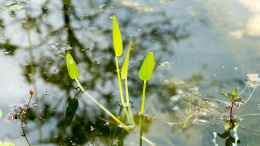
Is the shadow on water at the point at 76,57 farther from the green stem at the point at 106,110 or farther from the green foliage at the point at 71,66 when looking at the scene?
the green foliage at the point at 71,66

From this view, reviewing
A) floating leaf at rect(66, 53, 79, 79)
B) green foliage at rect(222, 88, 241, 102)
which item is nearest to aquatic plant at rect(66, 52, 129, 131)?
floating leaf at rect(66, 53, 79, 79)

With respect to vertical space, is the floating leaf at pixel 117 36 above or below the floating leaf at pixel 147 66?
above

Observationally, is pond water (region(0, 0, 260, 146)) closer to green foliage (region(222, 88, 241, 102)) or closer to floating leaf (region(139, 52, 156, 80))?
green foliage (region(222, 88, 241, 102))

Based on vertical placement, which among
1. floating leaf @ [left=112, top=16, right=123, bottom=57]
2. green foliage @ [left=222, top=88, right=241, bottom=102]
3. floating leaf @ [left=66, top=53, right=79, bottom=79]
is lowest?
green foliage @ [left=222, top=88, right=241, bottom=102]

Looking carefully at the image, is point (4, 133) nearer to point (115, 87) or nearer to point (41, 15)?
point (115, 87)

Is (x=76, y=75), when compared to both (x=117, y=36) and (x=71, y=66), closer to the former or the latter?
(x=71, y=66)

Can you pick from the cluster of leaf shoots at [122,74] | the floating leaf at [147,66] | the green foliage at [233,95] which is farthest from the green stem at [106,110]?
the green foliage at [233,95]

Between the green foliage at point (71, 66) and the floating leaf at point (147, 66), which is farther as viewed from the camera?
the green foliage at point (71, 66)

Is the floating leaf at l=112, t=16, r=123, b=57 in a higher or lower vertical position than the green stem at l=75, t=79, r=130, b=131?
higher

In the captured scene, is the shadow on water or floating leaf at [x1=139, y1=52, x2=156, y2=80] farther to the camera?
the shadow on water

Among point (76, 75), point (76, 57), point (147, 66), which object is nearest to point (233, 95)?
point (147, 66)
